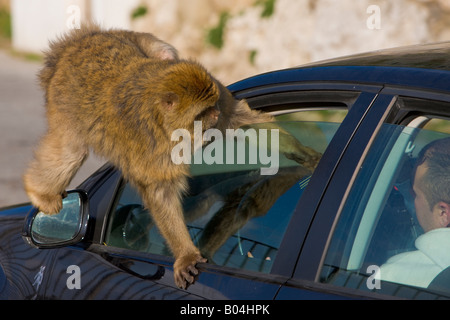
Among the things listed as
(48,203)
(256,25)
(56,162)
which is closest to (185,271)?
(48,203)

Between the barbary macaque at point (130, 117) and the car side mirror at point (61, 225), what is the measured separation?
0.08m

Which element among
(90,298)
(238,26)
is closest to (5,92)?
(238,26)

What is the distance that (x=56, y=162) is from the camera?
318 centimetres

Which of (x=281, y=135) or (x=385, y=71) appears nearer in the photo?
(x=385, y=71)

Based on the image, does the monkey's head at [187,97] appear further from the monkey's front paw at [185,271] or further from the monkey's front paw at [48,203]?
the monkey's front paw at [185,271]

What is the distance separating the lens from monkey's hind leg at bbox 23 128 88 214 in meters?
3.15

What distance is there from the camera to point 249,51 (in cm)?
1045

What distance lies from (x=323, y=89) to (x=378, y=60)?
205 millimetres

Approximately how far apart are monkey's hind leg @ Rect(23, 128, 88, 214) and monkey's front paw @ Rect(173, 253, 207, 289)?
1141 millimetres

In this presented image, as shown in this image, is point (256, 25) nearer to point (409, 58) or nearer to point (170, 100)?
point (170, 100)

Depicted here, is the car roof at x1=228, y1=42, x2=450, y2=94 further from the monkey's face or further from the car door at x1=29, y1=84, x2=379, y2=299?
the monkey's face

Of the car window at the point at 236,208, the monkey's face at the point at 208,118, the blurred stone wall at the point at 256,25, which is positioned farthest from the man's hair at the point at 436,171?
the blurred stone wall at the point at 256,25

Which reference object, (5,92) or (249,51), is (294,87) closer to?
(249,51)

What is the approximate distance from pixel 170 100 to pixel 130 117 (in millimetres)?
204
